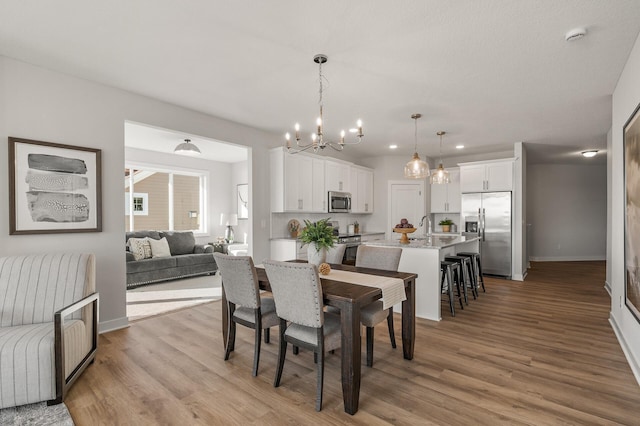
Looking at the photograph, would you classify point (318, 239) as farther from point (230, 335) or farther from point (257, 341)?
point (230, 335)

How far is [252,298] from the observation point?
8.19ft

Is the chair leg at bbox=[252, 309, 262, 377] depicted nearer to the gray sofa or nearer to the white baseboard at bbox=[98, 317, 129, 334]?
the white baseboard at bbox=[98, 317, 129, 334]

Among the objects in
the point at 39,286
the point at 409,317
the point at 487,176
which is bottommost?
the point at 409,317

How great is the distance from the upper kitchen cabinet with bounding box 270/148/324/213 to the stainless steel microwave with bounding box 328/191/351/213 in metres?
0.67

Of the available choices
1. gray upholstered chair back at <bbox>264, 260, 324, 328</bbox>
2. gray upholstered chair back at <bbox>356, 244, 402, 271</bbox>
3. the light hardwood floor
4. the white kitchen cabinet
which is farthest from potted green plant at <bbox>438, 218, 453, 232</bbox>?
gray upholstered chair back at <bbox>264, 260, 324, 328</bbox>

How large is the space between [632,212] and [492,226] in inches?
153

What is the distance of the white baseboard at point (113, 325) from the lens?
342 centimetres

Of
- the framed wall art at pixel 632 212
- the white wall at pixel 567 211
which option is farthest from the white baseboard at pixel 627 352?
the white wall at pixel 567 211

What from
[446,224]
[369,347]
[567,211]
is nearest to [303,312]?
[369,347]

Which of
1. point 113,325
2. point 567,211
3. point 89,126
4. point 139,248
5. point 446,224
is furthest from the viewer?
point 567,211

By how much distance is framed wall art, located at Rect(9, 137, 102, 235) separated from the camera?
293 cm

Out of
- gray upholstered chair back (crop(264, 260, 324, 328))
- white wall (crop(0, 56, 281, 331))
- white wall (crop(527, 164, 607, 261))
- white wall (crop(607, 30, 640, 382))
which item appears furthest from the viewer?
white wall (crop(527, 164, 607, 261))

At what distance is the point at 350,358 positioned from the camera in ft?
6.70

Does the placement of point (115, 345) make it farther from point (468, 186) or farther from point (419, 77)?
point (468, 186)
